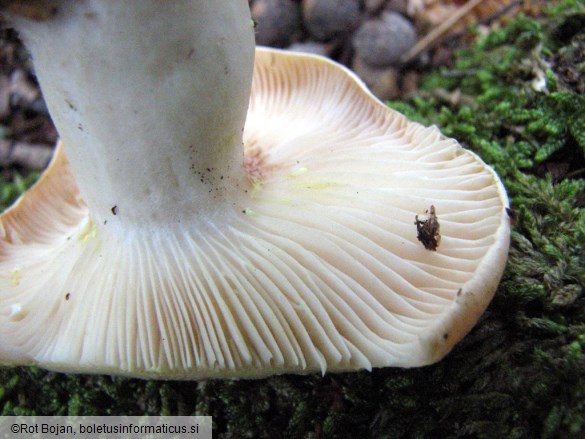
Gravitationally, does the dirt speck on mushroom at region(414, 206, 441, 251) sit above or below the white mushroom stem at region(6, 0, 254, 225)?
below

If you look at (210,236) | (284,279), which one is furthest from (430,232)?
(210,236)

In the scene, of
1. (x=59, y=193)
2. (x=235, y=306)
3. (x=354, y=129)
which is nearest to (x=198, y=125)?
(x=235, y=306)

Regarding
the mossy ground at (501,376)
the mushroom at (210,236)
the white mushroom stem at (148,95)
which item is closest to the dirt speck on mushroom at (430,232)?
the mushroom at (210,236)

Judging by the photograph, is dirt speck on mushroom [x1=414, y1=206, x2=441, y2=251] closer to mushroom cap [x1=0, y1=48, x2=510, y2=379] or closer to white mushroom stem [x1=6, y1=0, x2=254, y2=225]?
mushroom cap [x1=0, y1=48, x2=510, y2=379]

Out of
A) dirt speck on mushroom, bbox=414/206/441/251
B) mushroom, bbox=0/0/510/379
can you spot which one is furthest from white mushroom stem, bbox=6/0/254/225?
dirt speck on mushroom, bbox=414/206/441/251

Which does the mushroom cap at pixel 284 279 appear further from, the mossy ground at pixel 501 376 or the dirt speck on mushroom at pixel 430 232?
the mossy ground at pixel 501 376

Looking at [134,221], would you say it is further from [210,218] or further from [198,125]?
[198,125]
